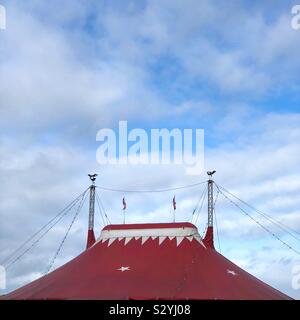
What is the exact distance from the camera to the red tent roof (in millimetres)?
21172

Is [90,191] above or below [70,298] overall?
above

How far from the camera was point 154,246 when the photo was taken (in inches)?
949

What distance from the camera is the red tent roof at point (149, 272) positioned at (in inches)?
834

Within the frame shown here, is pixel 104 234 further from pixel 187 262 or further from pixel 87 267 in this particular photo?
pixel 187 262

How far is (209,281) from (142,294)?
2563mm

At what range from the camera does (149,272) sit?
22.4 metres
